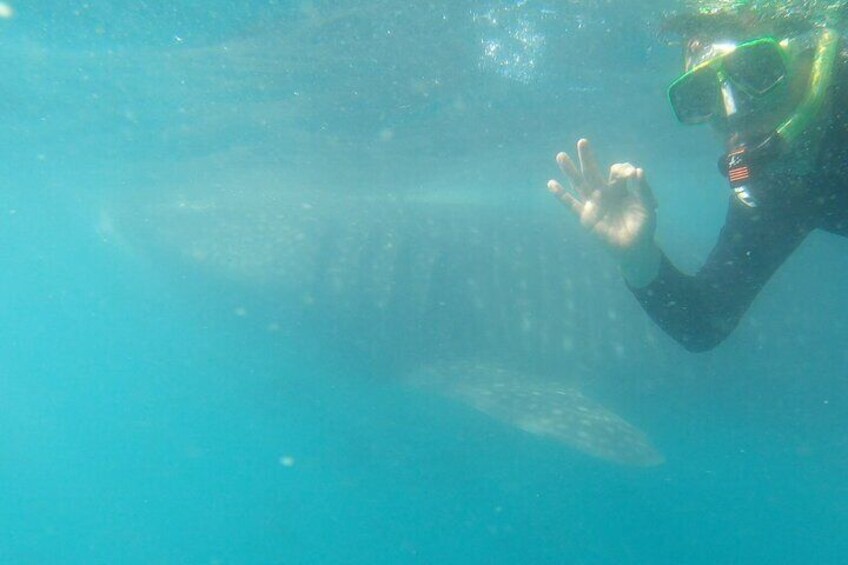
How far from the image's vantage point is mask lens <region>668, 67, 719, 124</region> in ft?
10.5

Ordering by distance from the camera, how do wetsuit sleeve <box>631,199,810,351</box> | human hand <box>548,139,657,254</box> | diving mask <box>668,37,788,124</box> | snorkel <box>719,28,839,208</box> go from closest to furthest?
snorkel <box>719,28,839,208</box> → diving mask <box>668,37,788,124</box> → wetsuit sleeve <box>631,199,810,351</box> → human hand <box>548,139,657,254</box>

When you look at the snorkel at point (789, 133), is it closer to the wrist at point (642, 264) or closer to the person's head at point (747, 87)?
the person's head at point (747, 87)

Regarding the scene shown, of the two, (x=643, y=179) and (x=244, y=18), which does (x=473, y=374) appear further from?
(x=643, y=179)

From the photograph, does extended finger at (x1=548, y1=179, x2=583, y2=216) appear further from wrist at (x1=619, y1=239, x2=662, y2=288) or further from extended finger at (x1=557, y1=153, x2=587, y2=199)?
wrist at (x1=619, y1=239, x2=662, y2=288)

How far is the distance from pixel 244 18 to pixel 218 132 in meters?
6.18

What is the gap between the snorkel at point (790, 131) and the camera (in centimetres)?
286

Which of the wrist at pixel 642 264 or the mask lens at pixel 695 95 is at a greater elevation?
the mask lens at pixel 695 95

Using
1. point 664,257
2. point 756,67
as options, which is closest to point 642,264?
point 664,257

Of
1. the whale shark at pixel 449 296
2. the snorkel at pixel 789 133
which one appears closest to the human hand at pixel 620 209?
the snorkel at pixel 789 133

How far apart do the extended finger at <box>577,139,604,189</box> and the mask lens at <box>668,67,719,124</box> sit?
0.51 meters

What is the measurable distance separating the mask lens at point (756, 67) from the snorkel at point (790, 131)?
0.48 ft

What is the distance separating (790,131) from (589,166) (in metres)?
0.89

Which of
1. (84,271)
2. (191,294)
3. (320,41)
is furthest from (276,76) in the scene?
(84,271)

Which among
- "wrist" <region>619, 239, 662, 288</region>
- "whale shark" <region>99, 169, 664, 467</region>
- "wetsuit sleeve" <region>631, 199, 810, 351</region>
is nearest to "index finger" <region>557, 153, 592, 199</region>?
"wrist" <region>619, 239, 662, 288</region>
